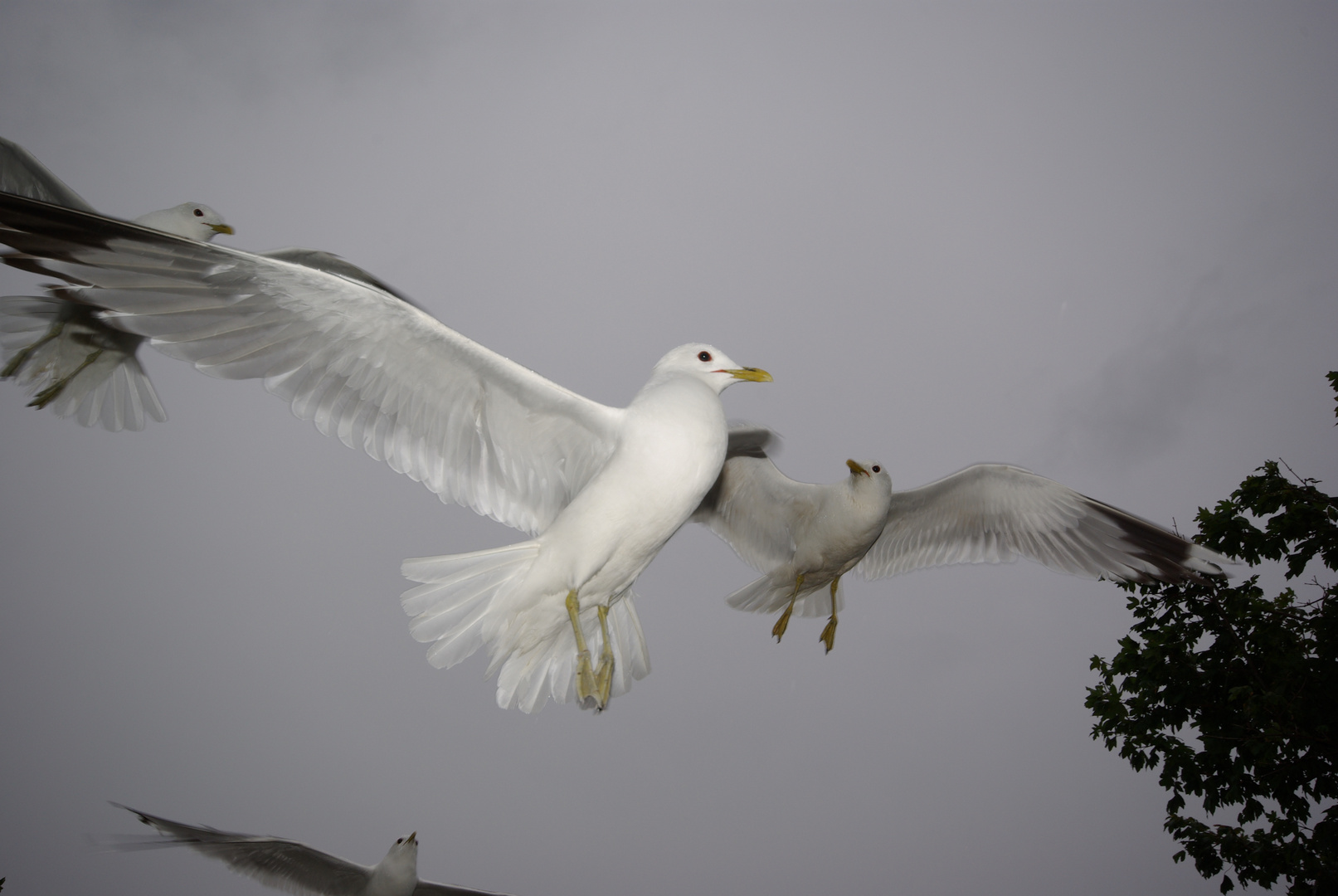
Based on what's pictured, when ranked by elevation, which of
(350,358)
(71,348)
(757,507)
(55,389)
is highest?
(757,507)

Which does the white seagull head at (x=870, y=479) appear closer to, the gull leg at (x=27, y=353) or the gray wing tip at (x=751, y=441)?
the gray wing tip at (x=751, y=441)

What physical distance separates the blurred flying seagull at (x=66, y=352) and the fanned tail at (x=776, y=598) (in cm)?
372

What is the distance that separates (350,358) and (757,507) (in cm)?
307

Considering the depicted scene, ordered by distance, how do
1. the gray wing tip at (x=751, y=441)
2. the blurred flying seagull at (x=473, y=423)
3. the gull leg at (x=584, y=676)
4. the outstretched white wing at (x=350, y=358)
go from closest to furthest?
the outstretched white wing at (x=350, y=358) < the blurred flying seagull at (x=473, y=423) < the gull leg at (x=584, y=676) < the gray wing tip at (x=751, y=441)

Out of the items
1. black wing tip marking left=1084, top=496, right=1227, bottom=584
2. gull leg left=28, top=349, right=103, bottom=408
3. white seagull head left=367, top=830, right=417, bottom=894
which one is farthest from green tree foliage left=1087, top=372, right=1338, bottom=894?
gull leg left=28, top=349, right=103, bottom=408

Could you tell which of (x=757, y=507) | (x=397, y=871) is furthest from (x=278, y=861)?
(x=757, y=507)

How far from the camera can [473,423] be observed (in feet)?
13.5

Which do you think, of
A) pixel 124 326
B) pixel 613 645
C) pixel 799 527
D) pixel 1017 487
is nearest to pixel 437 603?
pixel 613 645

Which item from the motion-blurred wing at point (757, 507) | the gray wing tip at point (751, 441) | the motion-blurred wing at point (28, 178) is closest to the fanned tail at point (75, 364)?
the motion-blurred wing at point (28, 178)

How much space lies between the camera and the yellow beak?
13.8 ft

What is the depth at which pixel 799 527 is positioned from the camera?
5699 mm

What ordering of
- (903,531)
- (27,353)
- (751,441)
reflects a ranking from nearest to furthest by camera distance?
1. (27,353)
2. (751,441)
3. (903,531)

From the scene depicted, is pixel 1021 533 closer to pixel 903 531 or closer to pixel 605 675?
pixel 903 531

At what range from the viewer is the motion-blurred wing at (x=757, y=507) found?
18.5ft
